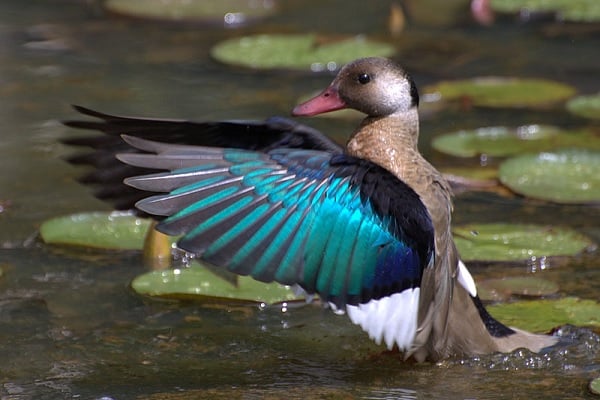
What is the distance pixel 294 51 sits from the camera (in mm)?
8242

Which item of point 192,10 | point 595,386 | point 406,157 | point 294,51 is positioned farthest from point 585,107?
point 595,386

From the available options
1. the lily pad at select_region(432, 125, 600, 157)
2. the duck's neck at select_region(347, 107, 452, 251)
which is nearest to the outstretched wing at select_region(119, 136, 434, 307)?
the duck's neck at select_region(347, 107, 452, 251)

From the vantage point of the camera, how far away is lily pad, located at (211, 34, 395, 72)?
26.5 feet

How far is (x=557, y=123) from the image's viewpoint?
287 inches

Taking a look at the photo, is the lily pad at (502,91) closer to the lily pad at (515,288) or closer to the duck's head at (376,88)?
the lily pad at (515,288)

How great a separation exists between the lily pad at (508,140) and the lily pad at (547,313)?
5.86 feet

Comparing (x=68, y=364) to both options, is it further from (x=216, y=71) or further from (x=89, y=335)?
(x=216, y=71)

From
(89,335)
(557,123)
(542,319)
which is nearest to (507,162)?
(557,123)

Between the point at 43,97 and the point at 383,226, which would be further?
the point at 43,97

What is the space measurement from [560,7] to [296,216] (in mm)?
5568

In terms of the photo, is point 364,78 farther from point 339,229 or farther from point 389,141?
point 339,229

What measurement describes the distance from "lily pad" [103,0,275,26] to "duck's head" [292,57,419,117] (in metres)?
4.36

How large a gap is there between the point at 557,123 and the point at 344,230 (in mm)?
3422

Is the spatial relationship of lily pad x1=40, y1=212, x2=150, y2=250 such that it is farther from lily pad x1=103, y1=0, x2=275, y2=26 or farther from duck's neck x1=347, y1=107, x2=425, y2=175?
lily pad x1=103, y1=0, x2=275, y2=26
